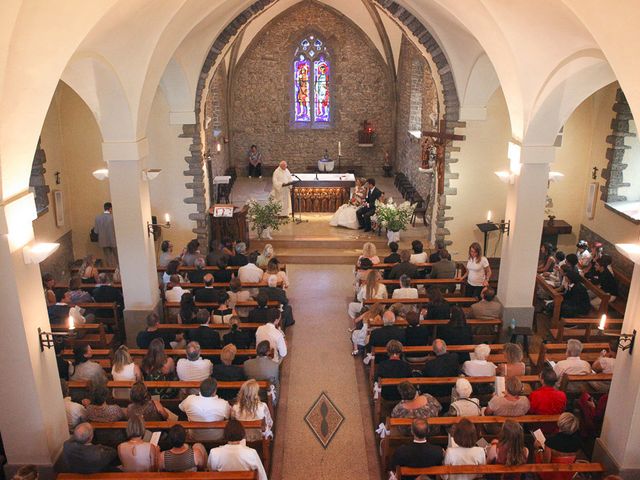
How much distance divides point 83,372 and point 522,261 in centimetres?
631

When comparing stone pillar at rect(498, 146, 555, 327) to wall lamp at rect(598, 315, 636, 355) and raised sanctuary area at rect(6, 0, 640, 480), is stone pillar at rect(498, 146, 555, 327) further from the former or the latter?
wall lamp at rect(598, 315, 636, 355)

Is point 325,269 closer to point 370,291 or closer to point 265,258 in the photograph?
point 265,258

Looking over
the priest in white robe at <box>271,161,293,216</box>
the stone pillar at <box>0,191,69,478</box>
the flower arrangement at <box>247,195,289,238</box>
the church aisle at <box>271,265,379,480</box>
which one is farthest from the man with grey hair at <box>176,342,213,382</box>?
the priest in white robe at <box>271,161,293,216</box>

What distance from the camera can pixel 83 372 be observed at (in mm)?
7117

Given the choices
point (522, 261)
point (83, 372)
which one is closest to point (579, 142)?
point (522, 261)

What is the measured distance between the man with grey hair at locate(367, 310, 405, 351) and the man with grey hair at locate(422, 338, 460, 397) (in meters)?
0.90

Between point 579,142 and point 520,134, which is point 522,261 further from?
point 579,142

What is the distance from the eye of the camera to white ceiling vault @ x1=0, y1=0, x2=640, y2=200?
501cm

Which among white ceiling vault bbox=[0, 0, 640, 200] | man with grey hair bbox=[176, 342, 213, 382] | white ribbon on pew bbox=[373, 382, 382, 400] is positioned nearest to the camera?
white ceiling vault bbox=[0, 0, 640, 200]

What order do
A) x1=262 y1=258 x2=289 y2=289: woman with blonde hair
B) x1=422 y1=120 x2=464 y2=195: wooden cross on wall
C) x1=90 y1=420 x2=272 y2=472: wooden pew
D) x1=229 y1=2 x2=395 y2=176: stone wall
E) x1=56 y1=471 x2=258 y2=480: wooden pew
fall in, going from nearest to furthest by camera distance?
1. x1=56 y1=471 x2=258 y2=480: wooden pew
2. x1=90 y1=420 x2=272 y2=472: wooden pew
3. x1=262 y1=258 x2=289 y2=289: woman with blonde hair
4. x1=422 y1=120 x2=464 y2=195: wooden cross on wall
5. x1=229 y1=2 x2=395 y2=176: stone wall

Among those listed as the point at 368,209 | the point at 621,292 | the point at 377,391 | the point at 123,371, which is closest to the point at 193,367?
the point at 123,371

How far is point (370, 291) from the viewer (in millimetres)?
9422

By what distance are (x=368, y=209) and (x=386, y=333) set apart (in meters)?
6.84

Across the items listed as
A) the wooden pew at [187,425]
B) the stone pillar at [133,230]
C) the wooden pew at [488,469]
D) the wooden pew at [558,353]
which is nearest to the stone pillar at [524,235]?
the wooden pew at [558,353]
